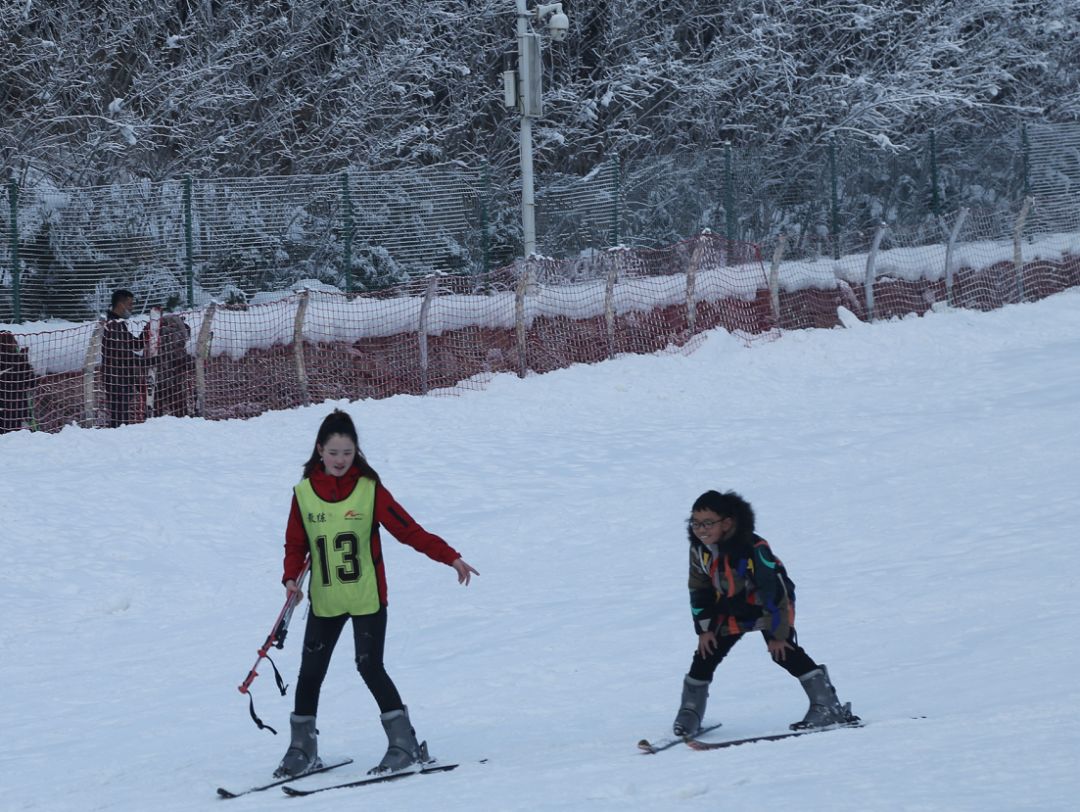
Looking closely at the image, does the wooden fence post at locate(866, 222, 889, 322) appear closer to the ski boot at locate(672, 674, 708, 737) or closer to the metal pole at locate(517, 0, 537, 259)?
the metal pole at locate(517, 0, 537, 259)

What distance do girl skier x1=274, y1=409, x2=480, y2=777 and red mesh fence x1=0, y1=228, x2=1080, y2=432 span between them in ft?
28.6

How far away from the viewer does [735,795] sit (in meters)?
4.60

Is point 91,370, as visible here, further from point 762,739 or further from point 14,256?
point 762,739

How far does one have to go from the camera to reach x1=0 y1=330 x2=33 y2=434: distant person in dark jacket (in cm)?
1421

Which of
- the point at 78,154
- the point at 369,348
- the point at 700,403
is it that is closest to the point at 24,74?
the point at 78,154

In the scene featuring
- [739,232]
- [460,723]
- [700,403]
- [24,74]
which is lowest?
[460,723]

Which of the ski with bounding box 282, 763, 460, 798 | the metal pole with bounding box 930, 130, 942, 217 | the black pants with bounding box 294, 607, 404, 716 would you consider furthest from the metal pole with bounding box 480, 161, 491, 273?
the ski with bounding box 282, 763, 460, 798

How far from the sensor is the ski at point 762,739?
564cm

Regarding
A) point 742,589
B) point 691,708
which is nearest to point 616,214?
point 691,708

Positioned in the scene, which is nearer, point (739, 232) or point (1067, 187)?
point (739, 232)

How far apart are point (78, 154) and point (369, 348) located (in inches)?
370

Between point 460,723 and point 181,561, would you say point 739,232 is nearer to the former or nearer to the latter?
point 181,561

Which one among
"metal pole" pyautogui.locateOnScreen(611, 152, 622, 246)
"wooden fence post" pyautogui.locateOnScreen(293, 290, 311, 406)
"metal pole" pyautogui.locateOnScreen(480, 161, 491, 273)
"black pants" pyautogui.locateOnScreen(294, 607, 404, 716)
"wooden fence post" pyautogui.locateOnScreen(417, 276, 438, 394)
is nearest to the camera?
"black pants" pyautogui.locateOnScreen(294, 607, 404, 716)

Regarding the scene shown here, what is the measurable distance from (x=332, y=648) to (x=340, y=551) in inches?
15.8
